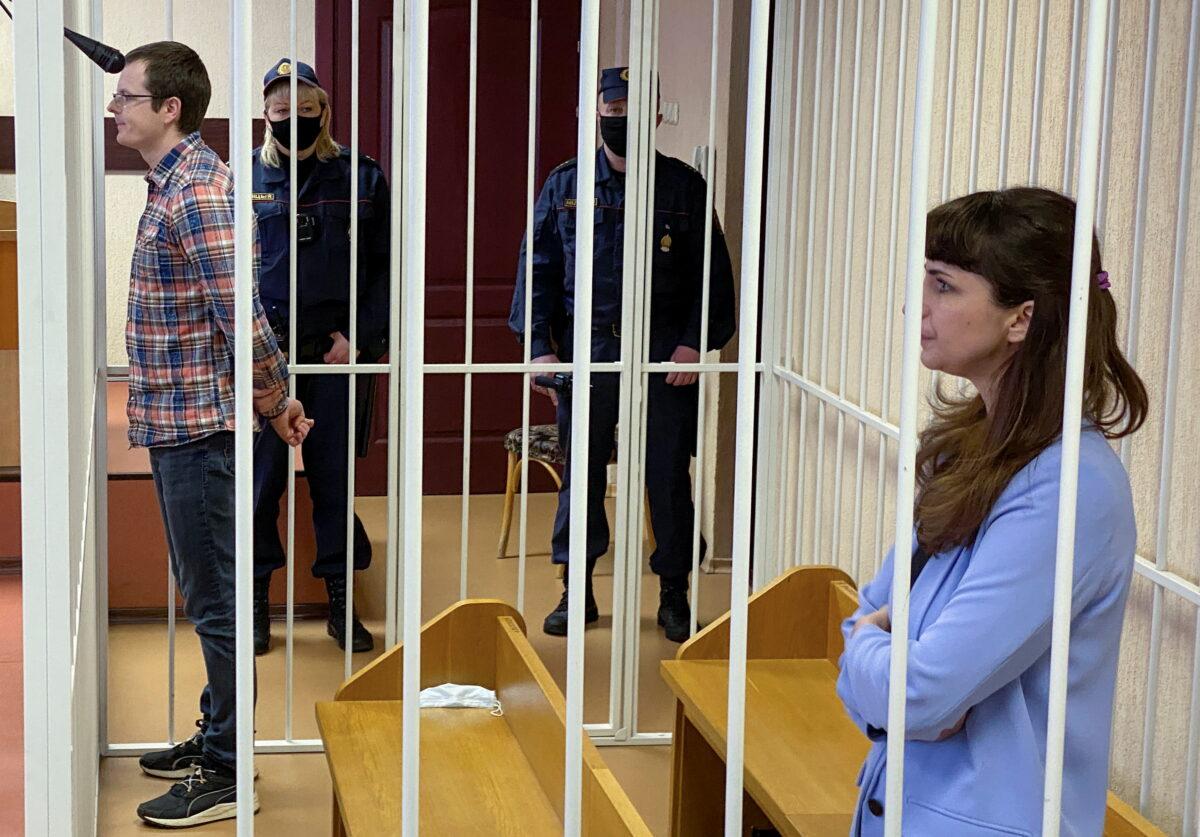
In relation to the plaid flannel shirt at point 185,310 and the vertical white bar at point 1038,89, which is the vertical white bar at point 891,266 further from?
the plaid flannel shirt at point 185,310

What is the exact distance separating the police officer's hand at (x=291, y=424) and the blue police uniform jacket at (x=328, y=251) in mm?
1084

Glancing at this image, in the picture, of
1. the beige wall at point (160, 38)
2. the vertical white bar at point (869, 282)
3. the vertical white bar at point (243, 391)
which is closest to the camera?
the vertical white bar at point (243, 391)

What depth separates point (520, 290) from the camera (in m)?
4.45

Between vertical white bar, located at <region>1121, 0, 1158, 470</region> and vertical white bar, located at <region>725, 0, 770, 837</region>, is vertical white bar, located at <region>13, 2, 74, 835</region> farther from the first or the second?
vertical white bar, located at <region>1121, 0, 1158, 470</region>

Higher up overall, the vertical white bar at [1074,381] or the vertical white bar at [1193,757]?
the vertical white bar at [1074,381]

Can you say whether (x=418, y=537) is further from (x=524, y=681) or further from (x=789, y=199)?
(x=789, y=199)

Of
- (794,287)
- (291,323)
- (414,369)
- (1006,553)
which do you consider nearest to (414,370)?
(414,369)

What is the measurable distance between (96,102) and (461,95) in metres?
3.02

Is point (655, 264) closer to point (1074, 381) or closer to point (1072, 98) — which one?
point (1072, 98)

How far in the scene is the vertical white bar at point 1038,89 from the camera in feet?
8.45

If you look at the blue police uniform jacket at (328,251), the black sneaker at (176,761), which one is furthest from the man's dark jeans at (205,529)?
the blue police uniform jacket at (328,251)

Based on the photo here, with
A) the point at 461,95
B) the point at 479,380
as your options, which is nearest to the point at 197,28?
the point at 461,95

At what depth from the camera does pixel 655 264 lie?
4.32 meters

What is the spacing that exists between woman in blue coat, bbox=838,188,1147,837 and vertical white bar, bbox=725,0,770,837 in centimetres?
39
